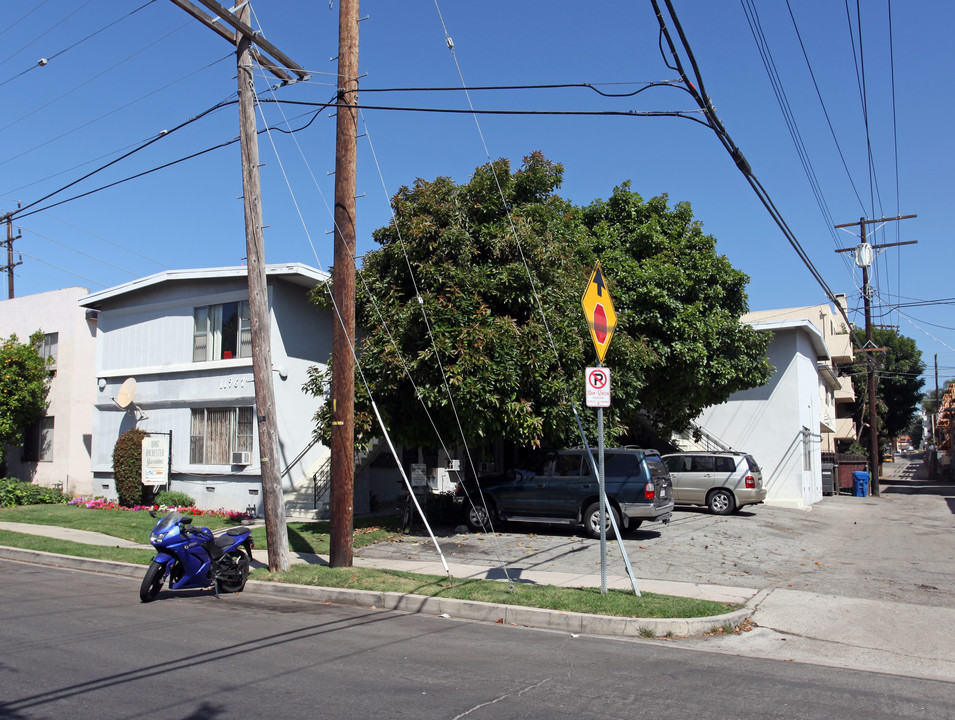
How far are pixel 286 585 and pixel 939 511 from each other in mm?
23412

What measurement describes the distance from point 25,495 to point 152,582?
16.1 m

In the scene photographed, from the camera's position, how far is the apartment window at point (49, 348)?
82.8 ft

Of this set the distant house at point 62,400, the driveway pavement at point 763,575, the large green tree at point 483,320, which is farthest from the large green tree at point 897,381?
the distant house at point 62,400

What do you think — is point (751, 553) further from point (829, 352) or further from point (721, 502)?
point (829, 352)

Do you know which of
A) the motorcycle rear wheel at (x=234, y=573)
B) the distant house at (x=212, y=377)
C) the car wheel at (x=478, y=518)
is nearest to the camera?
the motorcycle rear wheel at (x=234, y=573)

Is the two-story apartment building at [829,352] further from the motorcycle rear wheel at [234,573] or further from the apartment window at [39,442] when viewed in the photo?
the apartment window at [39,442]

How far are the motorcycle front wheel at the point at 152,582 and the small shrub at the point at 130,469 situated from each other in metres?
11.6

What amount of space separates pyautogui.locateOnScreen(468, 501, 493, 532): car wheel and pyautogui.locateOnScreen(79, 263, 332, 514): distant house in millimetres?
4800

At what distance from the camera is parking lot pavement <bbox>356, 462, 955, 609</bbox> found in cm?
1116

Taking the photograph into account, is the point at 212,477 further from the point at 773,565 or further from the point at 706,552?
the point at 773,565

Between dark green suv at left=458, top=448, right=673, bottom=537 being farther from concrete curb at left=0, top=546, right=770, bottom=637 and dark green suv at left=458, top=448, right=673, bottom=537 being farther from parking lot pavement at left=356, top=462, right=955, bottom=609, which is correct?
concrete curb at left=0, top=546, right=770, bottom=637

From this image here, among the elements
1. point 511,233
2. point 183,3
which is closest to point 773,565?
point 511,233

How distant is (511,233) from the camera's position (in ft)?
50.7

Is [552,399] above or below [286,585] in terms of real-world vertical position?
above
